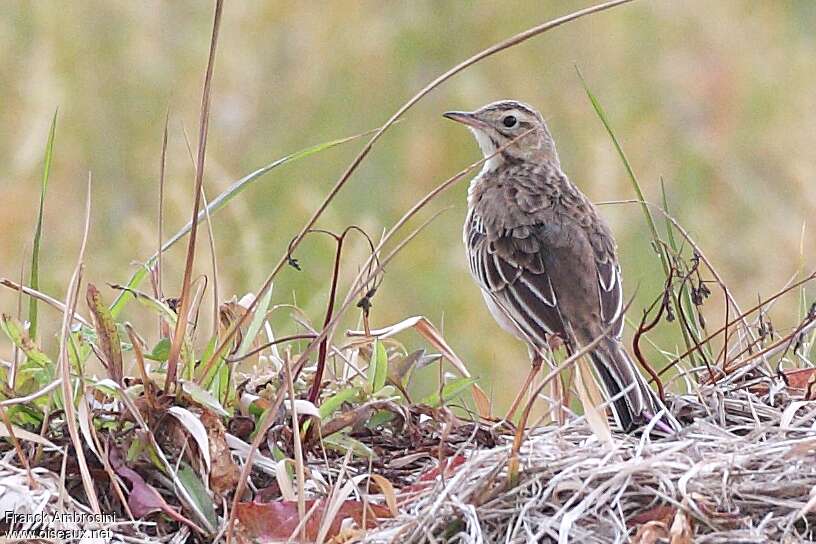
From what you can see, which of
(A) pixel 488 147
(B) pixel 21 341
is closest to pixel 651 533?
(B) pixel 21 341

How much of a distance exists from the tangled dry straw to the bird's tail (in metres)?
0.38

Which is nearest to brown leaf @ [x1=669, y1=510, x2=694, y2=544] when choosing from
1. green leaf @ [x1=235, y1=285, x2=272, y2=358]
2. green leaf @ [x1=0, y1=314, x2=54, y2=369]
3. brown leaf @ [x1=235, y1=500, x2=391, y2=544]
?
brown leaf @ [x1=235, y1=500, x2=391, y2=544]

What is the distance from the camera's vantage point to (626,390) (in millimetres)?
3857

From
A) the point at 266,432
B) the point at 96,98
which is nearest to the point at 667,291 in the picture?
the point at 266,432

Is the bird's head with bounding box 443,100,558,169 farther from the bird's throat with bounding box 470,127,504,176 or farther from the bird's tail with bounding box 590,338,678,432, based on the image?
the bird's tail with bounding box 590,338,678,432

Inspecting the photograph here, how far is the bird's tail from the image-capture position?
162 inches

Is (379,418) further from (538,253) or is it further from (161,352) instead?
(538,253)

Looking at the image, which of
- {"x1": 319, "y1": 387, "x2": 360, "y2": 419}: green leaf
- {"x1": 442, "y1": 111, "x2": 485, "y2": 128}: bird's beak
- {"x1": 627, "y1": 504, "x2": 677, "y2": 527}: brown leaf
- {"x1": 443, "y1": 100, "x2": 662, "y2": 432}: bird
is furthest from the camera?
{"x1": 442, "y1": 111, "x2": 485, "y2": 128}: bird's beak

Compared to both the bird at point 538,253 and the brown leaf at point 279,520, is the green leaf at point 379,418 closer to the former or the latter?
the brown leaf at point 279,520

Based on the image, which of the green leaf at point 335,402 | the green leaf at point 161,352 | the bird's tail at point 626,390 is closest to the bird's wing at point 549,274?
the bird's tail at point 626,390

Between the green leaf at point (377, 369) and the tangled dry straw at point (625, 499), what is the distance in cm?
49

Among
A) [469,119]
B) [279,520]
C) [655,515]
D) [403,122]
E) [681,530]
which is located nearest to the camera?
[681,530]

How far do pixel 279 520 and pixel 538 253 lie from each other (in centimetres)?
241

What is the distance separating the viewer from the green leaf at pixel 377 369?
4.00 m
